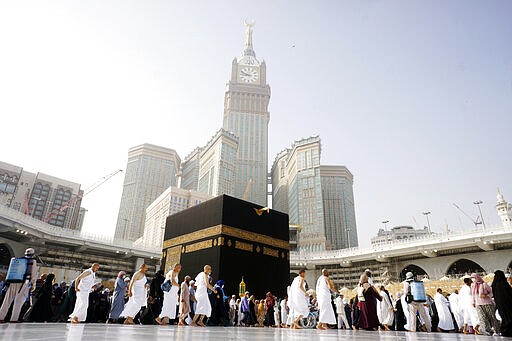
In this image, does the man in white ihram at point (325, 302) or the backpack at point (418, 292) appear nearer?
the man in white ihram at point (325, 302)

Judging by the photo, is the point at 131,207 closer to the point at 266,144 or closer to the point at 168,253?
the point at 266,144

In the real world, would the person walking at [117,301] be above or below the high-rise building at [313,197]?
below

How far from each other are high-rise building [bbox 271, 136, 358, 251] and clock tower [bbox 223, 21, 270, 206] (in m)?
8.84

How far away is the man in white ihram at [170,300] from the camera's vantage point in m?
6.49

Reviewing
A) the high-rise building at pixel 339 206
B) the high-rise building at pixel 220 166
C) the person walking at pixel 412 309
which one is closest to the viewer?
the person walking at pixel 412 309

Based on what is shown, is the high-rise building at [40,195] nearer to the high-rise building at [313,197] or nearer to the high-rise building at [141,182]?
the high-rise building at [141,182]

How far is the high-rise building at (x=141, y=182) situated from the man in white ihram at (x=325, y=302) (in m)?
92.3

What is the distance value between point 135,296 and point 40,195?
78.7m

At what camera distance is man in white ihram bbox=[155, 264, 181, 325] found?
6.49 m

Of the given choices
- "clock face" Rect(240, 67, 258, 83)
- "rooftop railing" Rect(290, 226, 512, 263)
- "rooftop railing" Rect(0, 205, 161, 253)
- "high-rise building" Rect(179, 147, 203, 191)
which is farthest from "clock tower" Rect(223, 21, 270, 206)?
"rooftop railing" Rect(0, 205, 161, 253)

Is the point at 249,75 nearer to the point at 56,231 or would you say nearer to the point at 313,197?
the point at 313,197

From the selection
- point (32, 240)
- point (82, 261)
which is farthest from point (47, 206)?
point (32, 240)

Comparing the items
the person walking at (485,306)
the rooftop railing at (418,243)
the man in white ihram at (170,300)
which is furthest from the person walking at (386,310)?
the rooftop railing at (418,243)

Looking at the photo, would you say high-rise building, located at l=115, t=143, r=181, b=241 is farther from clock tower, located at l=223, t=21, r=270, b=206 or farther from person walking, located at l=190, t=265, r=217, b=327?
person walking, located at l=190, t=265, r=217, b=327
